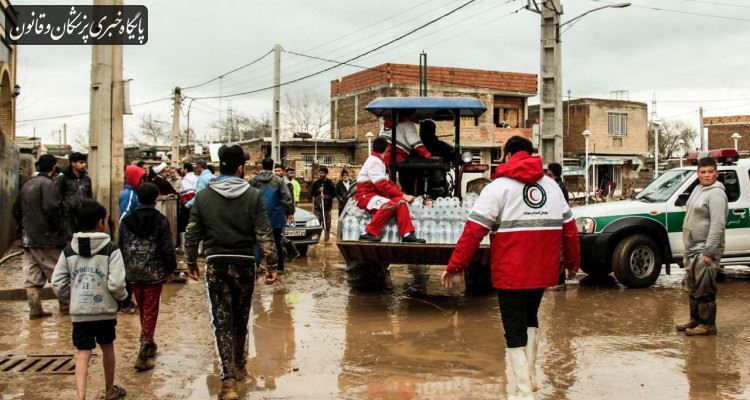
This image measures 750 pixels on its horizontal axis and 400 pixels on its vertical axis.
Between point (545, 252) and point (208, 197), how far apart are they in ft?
8.71

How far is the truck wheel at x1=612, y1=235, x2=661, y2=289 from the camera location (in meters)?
10.9

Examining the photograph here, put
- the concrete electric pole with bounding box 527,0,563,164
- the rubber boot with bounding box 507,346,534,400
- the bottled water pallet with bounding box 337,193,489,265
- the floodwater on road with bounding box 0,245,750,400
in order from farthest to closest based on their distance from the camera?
1. the concrete electric pole with bounding box 527,0,563,164
2. the bottled water pallet with bounding box 337,193,489,265
3. the floodwater on road with bounding box 0,245,750,400
4. the rubber boot with bounding box 507,346,534,400

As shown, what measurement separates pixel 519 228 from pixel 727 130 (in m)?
67.8

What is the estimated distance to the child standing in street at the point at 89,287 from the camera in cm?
525

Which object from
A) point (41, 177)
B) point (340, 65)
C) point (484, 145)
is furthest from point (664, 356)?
point (484, 145)

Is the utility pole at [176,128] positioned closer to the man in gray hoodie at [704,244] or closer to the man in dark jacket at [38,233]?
the man in dark jacket at [38,233]

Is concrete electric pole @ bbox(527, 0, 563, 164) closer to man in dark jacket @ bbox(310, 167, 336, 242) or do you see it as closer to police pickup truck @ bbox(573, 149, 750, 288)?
police pickup truck @ bbox(573, 149, 750, 288)

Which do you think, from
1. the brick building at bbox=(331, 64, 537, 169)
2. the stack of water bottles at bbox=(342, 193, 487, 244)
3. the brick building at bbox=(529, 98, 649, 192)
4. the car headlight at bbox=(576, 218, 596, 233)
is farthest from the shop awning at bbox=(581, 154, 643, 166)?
the stack of water bottles at bbox=(342, 193, 487, 244)

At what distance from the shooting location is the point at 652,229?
36.2ft

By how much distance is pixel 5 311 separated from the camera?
9.11 meters

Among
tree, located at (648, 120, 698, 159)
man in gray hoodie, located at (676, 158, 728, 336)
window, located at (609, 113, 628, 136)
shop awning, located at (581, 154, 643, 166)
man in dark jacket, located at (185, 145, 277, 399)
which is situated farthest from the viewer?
tree, located at (648, 120, 698, 159)

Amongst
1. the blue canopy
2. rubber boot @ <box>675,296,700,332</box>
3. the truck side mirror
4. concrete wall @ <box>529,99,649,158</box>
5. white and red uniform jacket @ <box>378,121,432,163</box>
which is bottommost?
rubber boot @ <box>675,296,700,332</box>

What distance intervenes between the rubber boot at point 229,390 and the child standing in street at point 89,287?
87 cm

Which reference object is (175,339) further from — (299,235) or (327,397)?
(299,235)
